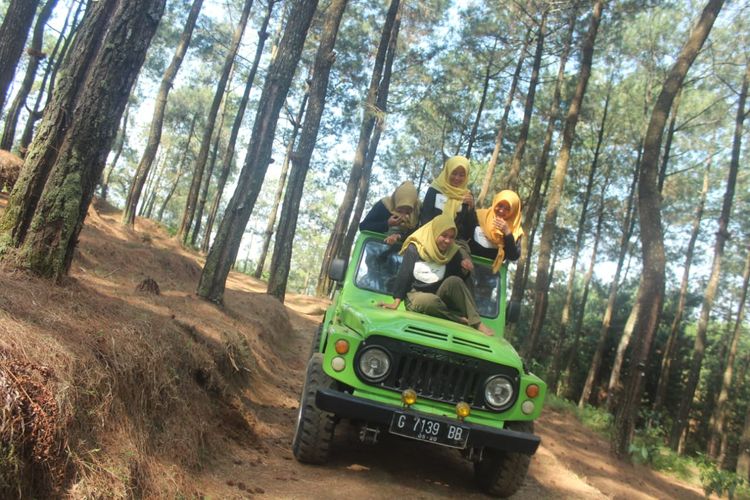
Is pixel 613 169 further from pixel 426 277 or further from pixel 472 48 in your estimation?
pixel 426 277

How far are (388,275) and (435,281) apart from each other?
0.63 meters

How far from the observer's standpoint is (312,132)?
46.9ft

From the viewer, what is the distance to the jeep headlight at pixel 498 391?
16.1 ft

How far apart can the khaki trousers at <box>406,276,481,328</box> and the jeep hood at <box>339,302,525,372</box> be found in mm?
351

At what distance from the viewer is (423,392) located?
190 inches

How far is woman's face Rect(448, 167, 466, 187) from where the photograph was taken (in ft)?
22.4

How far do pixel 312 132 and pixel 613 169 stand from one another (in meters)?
18.4

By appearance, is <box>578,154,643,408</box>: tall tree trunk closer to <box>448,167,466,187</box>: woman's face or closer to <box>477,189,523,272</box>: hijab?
<box>477,189,523,272</box>: hijab

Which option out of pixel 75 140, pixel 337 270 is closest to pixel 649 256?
pixel 337 270

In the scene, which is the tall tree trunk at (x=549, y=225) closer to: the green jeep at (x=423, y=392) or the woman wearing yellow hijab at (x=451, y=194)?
the woman wearing yellow hijab at (x=451, y=194)

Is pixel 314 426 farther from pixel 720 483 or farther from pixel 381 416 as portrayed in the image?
pixel 720 483

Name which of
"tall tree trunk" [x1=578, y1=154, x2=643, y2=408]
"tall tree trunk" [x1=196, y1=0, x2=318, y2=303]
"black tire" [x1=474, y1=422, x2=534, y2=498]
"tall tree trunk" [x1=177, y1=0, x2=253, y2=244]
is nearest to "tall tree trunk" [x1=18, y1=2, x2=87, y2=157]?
"tall tree trunk" [x1=177, y1=0, x2=253, y2=244]

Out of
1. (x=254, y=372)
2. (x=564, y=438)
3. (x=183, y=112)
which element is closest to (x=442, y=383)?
(x=254, y=372)

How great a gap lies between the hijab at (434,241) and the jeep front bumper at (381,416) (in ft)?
6.03
